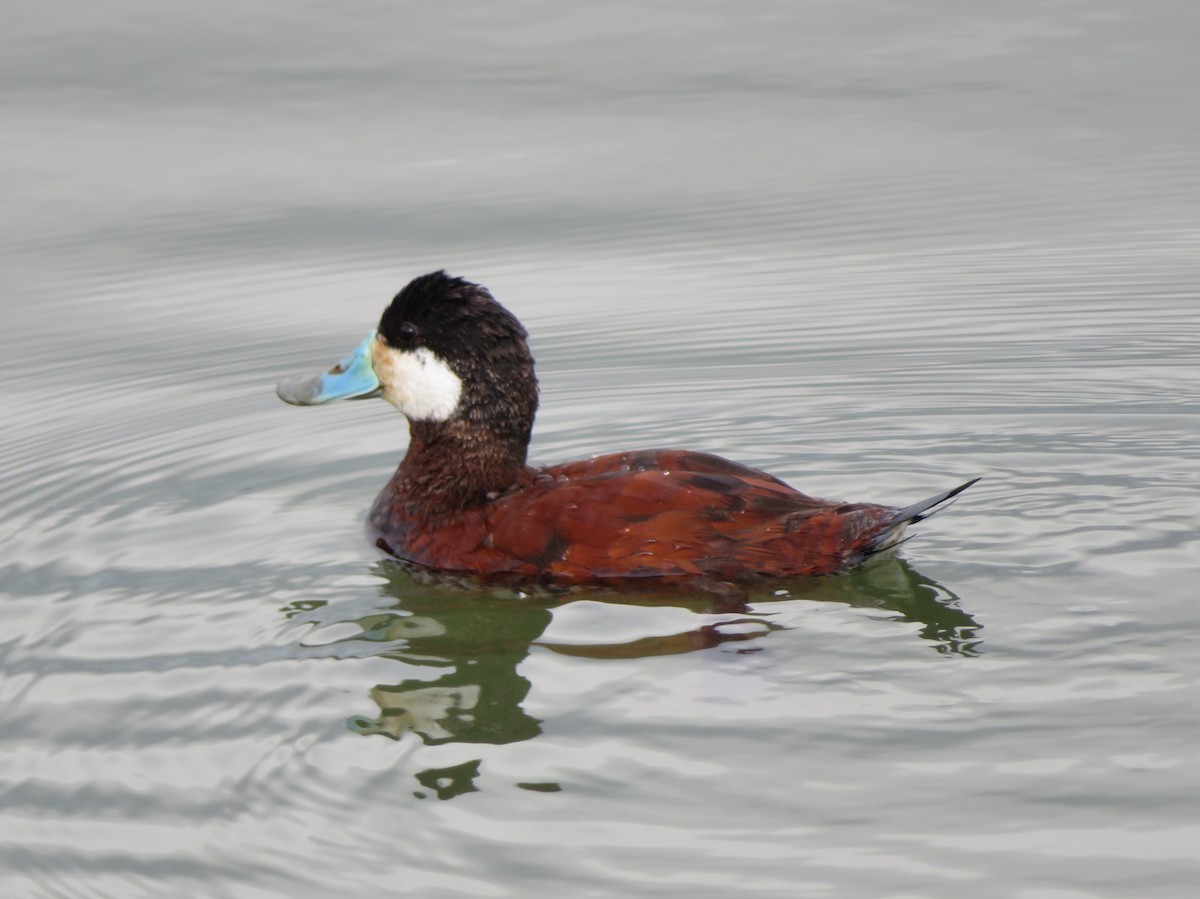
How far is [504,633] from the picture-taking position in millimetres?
5453

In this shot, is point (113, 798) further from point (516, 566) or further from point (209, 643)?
point (516, 566)

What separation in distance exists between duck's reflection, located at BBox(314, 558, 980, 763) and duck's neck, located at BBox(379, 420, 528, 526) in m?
0.26

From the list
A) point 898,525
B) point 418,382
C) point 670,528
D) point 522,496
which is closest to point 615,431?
point 418,382

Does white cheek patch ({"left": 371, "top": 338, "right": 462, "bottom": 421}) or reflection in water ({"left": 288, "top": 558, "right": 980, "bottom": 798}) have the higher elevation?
white cheek patch ({"left": 371, "top": 338, "right": 462, "bottom": 421})

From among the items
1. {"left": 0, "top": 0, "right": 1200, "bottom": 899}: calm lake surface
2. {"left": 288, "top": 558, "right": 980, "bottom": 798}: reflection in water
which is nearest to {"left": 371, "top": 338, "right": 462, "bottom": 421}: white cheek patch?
{"left": 0, "top": 0, "right": 1200, "bottom": 899}: calm lake surface

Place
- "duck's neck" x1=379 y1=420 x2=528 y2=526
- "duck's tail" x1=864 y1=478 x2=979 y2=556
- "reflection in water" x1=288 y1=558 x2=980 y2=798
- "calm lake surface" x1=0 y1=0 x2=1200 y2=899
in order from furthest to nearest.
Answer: "duck's neck" x1=379 y1=420 x2=528 y2=526
"duck's tail" x1=864 y1=478 x2=979 y2=556
"reflection in water" x1=288 y1=558 x2=980 y2=798
"calm lake surface" x1=0 y1=0 x2=1200 y2=899

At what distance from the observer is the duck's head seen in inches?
240

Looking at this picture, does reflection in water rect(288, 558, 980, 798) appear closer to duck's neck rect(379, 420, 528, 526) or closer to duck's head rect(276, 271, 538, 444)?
duck's neck rect(379, 420, 528, 526)

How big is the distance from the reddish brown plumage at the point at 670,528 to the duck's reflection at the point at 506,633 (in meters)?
0.08

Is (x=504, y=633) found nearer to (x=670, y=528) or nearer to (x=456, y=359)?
(x=670, y=528)

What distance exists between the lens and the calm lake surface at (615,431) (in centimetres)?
427

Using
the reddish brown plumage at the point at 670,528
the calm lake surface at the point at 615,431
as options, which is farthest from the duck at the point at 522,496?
the calm lake surface at the point at 615,431

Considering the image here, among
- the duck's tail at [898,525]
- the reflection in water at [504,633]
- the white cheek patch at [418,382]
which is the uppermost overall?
the white cheek patch at [418,382]

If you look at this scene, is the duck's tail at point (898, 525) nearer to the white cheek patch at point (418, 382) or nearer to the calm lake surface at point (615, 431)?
the calm lake surface at point (615, 431)
